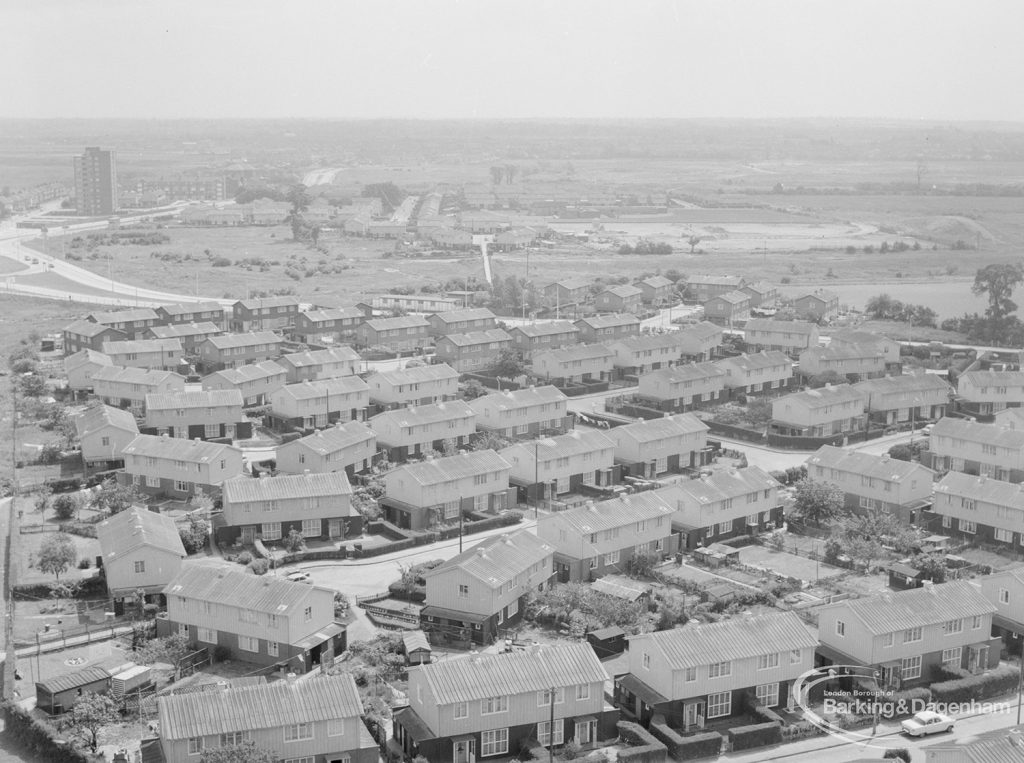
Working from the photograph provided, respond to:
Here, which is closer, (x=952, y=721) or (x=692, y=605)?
(x=952, y=721)

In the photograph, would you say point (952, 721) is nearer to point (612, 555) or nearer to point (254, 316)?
point (612, 555)

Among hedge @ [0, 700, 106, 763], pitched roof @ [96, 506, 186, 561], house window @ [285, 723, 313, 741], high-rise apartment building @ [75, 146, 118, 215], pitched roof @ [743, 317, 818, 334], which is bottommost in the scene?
hedge @ [0, 700, 106, 763]

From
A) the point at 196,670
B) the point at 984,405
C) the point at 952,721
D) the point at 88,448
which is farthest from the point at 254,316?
the point at 952,721

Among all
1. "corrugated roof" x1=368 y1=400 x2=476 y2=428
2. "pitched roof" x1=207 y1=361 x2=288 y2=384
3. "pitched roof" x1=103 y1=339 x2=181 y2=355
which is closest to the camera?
"corrugated roof" x1=368 y1=400 x2=476 y2=428

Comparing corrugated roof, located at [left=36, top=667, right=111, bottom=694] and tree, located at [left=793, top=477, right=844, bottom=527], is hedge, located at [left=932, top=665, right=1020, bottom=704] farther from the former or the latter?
corrugated roof, located at [left=36, top=667, right=111, bottom=694]

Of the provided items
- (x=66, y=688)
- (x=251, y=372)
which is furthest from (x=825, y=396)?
(x=66, y=688)

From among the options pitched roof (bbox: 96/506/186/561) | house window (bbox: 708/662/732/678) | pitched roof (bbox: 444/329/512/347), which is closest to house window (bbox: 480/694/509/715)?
house window (bbox: 708/662/732/678)
